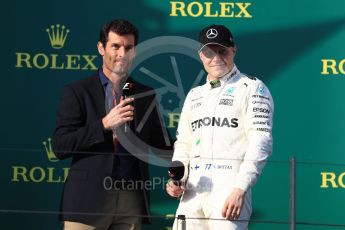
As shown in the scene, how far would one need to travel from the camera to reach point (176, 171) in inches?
108

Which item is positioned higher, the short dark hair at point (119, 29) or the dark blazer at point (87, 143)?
the short dark hair at point (119, 29)

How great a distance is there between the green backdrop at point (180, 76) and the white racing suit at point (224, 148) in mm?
797

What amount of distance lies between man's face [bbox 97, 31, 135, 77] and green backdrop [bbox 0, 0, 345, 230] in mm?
580

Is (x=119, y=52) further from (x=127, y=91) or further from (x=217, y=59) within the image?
(x=217, y=59)

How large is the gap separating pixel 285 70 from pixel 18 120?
39.6 inches

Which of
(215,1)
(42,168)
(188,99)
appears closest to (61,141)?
(188,99)


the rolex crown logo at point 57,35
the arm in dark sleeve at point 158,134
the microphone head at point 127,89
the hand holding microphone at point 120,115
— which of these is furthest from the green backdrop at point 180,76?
the hand holding microphone at point 120,115

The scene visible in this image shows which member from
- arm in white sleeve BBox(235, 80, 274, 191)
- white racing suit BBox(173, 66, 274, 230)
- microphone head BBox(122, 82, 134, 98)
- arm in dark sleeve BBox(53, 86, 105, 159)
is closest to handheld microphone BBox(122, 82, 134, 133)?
microphone head BBox(122, 82, 134, 98)

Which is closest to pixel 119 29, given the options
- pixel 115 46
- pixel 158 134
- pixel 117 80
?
pixel 115 46

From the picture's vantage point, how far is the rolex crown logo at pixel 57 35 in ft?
12.0

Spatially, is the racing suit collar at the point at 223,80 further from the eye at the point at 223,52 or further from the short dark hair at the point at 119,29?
the short dark hair at the point at 119,29

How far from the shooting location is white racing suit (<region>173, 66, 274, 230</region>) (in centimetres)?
269

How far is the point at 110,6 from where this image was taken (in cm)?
366

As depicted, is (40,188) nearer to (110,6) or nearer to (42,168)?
(42,168)
